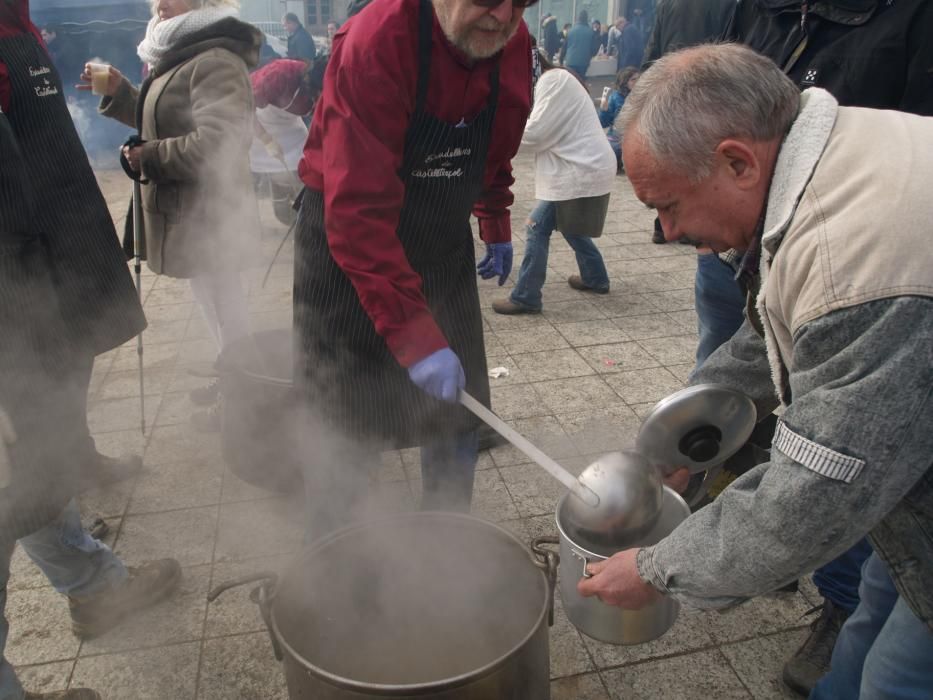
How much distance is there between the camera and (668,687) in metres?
2.41

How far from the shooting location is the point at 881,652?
1677mm

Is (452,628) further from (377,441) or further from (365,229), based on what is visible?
(365,229)

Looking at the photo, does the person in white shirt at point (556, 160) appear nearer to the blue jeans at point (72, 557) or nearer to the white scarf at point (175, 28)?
the white scarf at point (175, 28)

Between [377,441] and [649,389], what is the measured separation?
7.60 feet

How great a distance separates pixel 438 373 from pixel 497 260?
5.00ft

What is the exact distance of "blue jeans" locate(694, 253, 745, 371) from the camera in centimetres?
307

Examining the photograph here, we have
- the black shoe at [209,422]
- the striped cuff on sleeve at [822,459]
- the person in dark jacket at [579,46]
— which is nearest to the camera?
the striped cuff on sleeve at [822,459]

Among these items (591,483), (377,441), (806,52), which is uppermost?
(806,52)

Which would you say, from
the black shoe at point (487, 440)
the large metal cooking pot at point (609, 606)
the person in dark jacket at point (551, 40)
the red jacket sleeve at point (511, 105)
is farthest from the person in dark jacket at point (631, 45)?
the large metal cooking pot at point (609, 606)

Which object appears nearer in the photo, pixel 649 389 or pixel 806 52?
pixel 806 52

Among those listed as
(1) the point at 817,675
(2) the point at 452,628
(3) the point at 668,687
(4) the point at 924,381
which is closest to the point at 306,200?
(2) the point at 452,628

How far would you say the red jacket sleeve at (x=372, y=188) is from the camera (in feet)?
6.41

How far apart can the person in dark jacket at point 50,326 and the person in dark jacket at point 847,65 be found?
8.29 ft

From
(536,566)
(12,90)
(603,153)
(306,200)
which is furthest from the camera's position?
(603,153)
